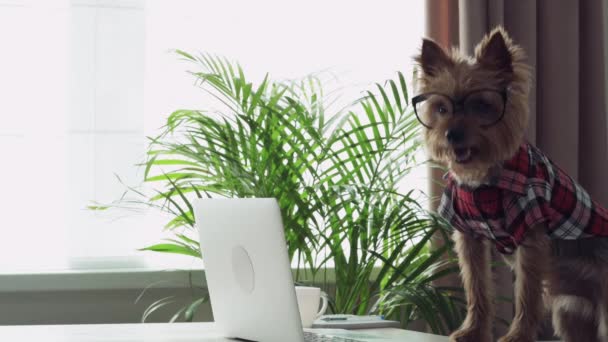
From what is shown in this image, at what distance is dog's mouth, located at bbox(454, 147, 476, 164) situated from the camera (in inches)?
43.4

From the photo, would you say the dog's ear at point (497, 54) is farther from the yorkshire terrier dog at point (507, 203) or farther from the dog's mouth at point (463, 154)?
the dog's mouth at point (463, 154)

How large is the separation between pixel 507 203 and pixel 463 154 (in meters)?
0.09

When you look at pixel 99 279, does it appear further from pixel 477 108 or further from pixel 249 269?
pixel 477 108

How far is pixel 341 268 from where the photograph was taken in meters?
2.22

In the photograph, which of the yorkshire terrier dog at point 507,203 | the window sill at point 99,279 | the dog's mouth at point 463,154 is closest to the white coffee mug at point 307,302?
the yorkshire terrier dog at point 507,203

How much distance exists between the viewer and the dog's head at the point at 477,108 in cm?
110

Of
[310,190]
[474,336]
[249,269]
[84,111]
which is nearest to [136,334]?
[249,269]

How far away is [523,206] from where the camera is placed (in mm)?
1076

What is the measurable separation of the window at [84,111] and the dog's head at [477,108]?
1.33 metres

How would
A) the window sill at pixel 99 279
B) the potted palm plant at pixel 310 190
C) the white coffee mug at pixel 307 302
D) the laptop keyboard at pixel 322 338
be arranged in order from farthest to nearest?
the window sill at pixel 99 279
the potted palm plant at pixel 310 190
the white coffee mug at pixel 307 302
the laptop keyboard at pixel 322 338

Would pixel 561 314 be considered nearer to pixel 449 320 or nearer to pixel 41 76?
pixel 449 320

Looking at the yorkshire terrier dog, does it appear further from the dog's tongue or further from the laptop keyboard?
the laptop keyboard

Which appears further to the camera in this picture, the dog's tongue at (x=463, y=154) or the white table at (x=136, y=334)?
the white table at (x=136, y=334)

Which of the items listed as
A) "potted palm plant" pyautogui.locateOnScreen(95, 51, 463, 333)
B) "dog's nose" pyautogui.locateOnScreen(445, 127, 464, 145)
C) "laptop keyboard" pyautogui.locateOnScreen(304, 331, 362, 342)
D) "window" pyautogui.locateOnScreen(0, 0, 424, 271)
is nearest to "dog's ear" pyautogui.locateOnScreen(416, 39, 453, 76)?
"dog's nose" pyautogui.locateOnScreen(445, 127, 464, 145)
